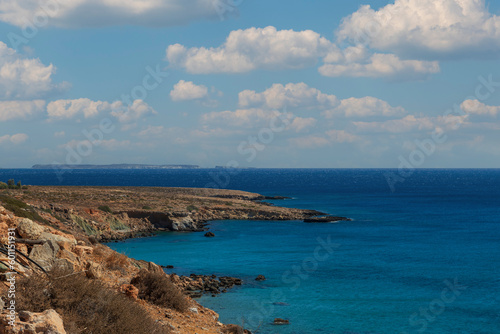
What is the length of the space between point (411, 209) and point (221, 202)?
37924mm

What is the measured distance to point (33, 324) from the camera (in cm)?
746

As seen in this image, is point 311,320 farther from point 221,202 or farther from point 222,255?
point 221,202

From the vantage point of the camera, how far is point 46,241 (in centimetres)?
1338

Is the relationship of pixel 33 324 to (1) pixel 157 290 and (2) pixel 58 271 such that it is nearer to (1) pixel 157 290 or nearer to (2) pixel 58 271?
(2) pixel 58 271

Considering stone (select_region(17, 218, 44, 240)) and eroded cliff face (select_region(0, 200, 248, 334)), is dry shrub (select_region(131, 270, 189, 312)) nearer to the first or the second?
eroded cliff face (select_region(0, 200, 248, 334))

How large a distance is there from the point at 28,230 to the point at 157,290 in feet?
14.8

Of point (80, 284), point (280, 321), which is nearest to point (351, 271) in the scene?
point (280, 321)

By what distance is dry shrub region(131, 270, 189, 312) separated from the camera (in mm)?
14953

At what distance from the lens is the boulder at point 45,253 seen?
40.9 ft

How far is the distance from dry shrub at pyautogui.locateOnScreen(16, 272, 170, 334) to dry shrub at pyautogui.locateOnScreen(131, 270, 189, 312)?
4.95m

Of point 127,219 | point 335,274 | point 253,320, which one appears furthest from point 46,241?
point 127,219

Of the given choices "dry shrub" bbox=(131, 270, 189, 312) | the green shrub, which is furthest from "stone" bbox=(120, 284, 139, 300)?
the green shrub

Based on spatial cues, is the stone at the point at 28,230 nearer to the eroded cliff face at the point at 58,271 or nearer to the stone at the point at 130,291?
the eroded cliff face at the point at 58,271

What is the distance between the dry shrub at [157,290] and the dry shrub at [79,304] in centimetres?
495
